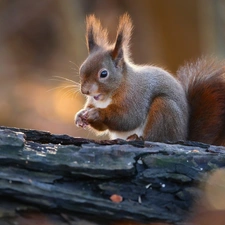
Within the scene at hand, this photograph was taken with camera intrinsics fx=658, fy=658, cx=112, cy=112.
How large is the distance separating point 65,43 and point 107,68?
6.85 metres

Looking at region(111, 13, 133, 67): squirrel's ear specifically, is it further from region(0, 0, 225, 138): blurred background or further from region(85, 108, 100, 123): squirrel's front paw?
region(0, 0, 225, 138): blurred background

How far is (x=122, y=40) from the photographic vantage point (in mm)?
3084

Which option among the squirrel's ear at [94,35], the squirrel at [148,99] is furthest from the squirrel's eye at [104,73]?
the squirrel's ear at [94,35]

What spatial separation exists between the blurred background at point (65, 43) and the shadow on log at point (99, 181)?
1573 millimetres

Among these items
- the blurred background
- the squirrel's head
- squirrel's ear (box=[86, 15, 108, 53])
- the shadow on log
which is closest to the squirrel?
the squirrel's head

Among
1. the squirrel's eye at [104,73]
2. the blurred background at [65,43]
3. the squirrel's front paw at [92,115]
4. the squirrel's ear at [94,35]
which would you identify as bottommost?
the squirrel's front paw at [92,115]

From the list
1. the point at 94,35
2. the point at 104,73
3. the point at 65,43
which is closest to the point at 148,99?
the point at 104,73

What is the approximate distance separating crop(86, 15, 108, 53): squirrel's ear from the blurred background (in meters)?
0.56

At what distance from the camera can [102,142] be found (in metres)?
2.35

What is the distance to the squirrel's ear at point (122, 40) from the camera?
304cm

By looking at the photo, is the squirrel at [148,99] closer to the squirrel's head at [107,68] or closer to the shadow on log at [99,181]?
the squirrel's head at [107,68]

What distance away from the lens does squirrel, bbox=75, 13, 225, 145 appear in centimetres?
290

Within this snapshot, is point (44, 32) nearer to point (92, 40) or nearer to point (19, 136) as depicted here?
point (92, 40)

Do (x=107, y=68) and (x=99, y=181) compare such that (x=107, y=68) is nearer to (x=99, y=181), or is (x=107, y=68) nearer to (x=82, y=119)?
(x=82, y=119)
